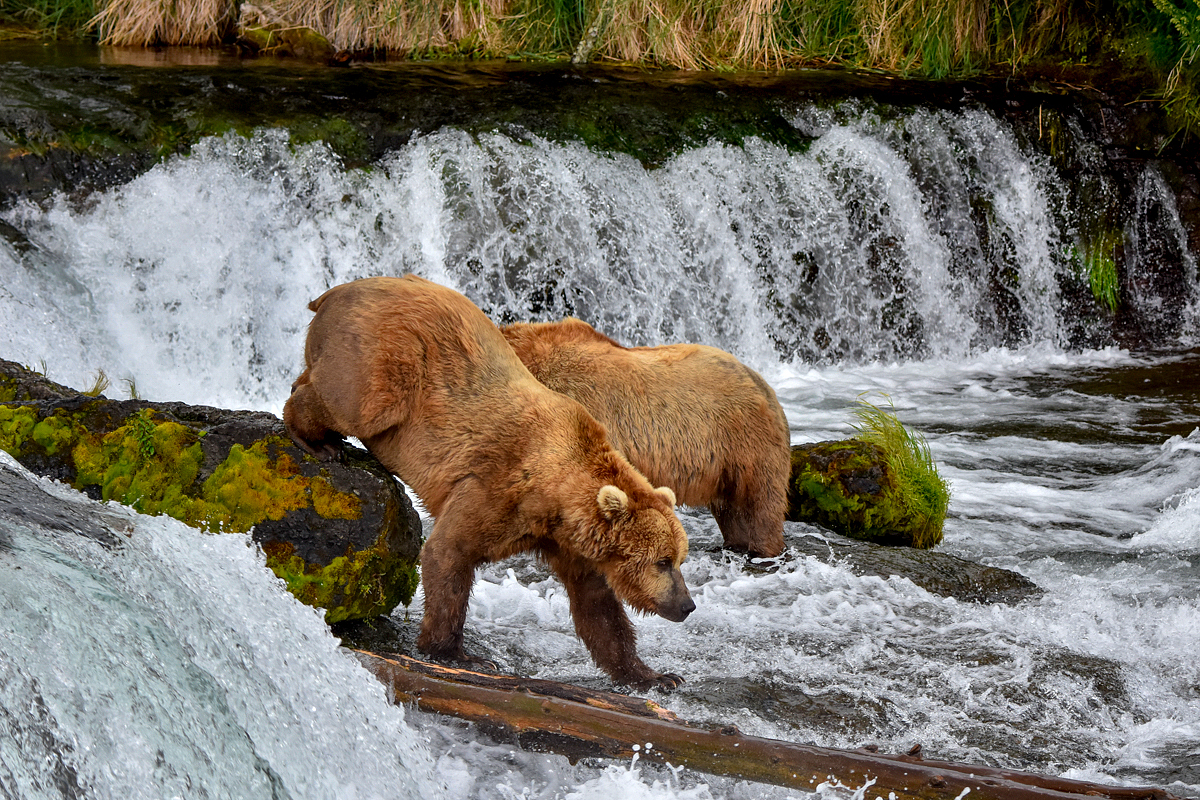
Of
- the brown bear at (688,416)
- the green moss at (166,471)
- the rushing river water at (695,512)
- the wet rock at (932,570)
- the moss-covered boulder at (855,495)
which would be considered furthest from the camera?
the moss-covered boulder at (855,495)

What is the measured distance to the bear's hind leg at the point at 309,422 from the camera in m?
5.39

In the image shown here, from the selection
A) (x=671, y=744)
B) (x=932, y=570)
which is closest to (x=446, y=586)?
(x=671, y=744)

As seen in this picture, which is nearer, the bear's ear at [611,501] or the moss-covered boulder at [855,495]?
the bear's ear at [611,501]

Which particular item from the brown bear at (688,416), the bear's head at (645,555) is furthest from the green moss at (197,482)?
the brown bear at (688,416)

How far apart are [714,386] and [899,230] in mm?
7619

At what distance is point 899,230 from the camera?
1382cm

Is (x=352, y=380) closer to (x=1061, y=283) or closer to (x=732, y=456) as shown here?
(x=732, y=456)

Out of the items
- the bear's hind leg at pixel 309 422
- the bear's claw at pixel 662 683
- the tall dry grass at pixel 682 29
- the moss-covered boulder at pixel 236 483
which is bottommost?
the bear's claw at pixel 662 683

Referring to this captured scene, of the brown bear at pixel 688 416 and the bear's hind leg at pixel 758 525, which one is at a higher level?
the brown bear at pixel 688 416

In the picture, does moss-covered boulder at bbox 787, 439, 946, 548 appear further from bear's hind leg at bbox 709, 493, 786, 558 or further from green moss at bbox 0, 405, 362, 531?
green moss at bbox 0, 405, 362, 531

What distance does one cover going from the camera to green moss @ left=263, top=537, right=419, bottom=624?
505cm

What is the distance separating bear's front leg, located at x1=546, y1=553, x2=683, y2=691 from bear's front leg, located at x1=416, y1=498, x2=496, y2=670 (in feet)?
1.43

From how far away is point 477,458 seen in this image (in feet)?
17.1

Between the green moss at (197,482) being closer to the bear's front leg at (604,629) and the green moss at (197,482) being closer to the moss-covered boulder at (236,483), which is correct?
the moss-covered boulder at (236,483)
